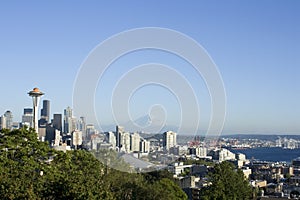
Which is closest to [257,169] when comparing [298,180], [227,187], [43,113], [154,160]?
[298,180]

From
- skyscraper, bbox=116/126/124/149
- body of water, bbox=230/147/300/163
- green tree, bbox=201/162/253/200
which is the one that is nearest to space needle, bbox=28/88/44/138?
skyscraper, bbox=116/126/124/149

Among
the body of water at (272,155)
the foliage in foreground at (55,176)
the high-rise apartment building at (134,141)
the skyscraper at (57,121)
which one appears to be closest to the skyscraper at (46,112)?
the skyscraper at (57,121)

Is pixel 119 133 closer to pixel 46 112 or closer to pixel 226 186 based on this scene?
pixel 226 186

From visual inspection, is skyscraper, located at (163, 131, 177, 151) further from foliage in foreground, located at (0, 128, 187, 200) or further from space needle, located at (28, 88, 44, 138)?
space needle, located at (28, 88, 44, 138)

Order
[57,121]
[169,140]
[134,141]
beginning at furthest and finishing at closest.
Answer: [57,121] < [169,140] < [134,141]

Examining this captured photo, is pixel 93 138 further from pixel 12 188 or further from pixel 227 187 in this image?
pixel 12 188

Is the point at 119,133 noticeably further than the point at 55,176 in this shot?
Yes

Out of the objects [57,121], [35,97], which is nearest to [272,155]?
[57,121]
